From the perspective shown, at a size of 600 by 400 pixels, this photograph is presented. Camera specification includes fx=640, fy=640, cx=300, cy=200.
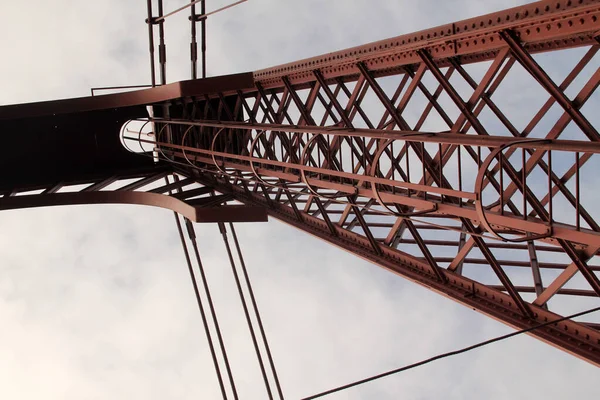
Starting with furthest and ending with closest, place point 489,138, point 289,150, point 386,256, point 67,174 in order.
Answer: point 67,174 < point 289,150 < point 386,256 < point 489,138

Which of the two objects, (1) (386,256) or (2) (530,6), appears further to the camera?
→ (1) (386,256)

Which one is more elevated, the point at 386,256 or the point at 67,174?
the point at 67,174

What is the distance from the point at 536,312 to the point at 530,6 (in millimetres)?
4313

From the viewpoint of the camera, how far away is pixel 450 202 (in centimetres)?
963

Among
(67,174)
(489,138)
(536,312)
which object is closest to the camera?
(489,138)

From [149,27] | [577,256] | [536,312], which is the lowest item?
[536,312]

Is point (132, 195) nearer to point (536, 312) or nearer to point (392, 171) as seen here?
point (392, 171)

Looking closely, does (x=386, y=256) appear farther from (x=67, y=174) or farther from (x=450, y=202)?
(x=67, y=174)

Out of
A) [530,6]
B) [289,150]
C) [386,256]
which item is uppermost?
[289,150]

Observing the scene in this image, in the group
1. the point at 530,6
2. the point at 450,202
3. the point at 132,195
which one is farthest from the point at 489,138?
the point at 132,195

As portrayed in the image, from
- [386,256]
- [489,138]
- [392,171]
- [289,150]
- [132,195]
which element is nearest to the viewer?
[489,138]

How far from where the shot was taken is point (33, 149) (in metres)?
19.7

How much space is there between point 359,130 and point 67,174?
1410 cm

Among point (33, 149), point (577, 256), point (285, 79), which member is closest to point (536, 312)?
point (577, 256)
